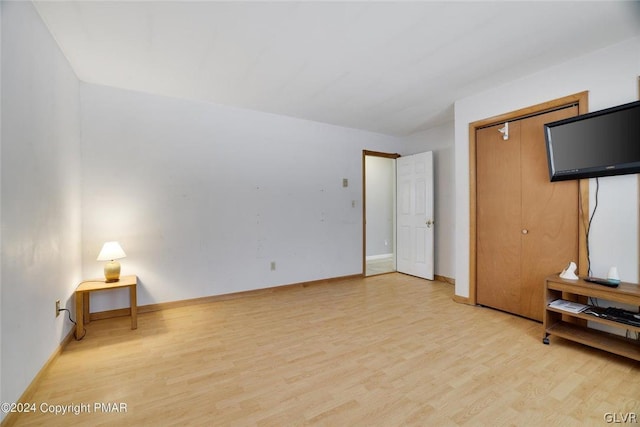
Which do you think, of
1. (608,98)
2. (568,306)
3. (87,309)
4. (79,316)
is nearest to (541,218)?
(568,306)

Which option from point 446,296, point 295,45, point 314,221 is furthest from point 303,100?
point 446,296

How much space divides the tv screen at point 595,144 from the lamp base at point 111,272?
14.4ft

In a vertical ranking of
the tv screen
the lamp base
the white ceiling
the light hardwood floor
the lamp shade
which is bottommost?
the light hardwood floor

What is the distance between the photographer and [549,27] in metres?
2.07

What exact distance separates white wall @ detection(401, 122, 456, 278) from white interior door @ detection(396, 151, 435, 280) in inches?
7.7

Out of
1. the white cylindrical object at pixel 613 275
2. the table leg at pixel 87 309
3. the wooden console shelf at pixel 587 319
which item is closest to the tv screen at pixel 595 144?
the white cylindrical object at pixel 613 275

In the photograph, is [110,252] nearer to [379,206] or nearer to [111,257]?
[111,257]

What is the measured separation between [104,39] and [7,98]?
951 millimetres

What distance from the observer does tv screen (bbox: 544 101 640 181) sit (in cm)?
211

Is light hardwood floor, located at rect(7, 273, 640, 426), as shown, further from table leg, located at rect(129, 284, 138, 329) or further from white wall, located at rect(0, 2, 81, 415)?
→ white wall, located at rect(0, 2, 81, 415)

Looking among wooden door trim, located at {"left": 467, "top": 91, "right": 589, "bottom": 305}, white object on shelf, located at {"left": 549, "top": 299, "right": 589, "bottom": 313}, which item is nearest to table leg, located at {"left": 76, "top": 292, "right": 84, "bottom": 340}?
wooden door trim, located at {"left": 467, "top": 91, "right": 589, "bottom": 305}

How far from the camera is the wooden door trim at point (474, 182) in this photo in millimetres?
2482

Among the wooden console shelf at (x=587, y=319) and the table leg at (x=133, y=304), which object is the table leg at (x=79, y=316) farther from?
the wooden console shelf at (x=587, y=319)

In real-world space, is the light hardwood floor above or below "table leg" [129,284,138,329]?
below
